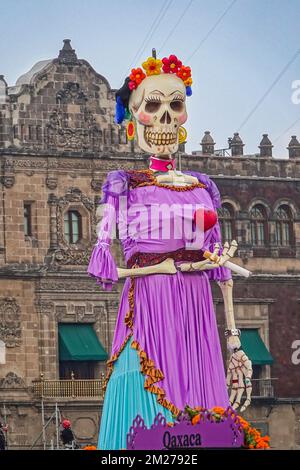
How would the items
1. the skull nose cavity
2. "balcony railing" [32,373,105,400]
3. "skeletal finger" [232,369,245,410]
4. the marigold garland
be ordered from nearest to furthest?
the marigold garland
"skeletal finger" [232,369,245,410]
the skull nose cavity
"balcony railing" [32,373,105,400]

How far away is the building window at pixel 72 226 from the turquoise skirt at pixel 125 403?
3242 cm

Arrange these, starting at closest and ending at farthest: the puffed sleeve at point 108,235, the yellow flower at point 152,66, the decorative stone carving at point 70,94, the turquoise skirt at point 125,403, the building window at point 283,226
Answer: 1. the turquoise skirt at point 125,403
2. the puffed sleeve at point 108,235
3. the yellow flower at point 152,66
4. the decorative stone carving at point 70,94
5. the building window at point 283,226

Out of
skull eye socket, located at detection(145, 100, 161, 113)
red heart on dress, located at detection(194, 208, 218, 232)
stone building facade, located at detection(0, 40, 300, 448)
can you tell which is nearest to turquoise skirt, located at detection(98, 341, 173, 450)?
red heart on dress, located at detection(194, 208, 218, 232)

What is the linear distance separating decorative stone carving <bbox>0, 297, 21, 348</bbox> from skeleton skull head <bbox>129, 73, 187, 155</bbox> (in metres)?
30.3

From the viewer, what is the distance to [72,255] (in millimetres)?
56000

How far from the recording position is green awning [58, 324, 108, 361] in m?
54.5

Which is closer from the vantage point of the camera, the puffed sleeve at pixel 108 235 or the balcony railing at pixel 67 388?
the puffed sleeve at pixel 108 235

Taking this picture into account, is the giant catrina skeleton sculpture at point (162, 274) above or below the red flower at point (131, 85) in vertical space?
below

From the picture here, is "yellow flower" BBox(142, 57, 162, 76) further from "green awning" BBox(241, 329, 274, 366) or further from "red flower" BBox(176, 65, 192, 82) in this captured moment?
"green awning" BBox(241, 329, 274, 366)

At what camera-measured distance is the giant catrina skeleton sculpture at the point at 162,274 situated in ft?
76.7

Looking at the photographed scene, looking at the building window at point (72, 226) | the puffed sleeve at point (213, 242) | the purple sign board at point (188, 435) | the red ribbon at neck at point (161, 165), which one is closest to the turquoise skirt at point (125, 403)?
the purple sign board at point (188, 435)

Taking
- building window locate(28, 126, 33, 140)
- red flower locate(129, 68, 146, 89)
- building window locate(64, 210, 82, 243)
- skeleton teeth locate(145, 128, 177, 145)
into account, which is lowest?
skeleton teeth locate(145, 128, 177, 145)

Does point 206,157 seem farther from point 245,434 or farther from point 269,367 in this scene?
point 245,434

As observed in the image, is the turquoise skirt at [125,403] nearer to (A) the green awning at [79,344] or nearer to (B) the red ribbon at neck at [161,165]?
(B) the red ribbon at neck at [161,165]
